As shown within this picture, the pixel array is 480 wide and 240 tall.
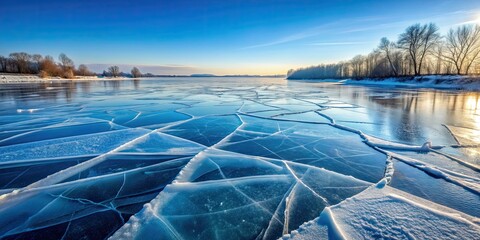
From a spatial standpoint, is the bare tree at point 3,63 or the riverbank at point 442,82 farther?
the bare tree at point 3,63

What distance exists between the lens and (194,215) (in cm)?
205

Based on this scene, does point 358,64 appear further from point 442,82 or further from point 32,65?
point 32,65

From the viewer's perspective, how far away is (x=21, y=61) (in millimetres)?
66812

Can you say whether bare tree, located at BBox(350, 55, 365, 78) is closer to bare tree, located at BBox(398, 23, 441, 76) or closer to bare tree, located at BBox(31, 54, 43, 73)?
bare tree, located at BBox(398, 23, 441, 76)

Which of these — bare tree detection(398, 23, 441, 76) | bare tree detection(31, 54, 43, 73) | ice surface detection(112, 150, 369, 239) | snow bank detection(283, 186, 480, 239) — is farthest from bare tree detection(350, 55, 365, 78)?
bare tree detection(31, 54, 43, 73)

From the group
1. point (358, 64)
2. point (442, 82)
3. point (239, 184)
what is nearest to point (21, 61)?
point (239, 184)

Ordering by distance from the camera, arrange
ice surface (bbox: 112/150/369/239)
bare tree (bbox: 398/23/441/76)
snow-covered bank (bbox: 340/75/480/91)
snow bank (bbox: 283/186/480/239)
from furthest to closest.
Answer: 1. bare tree (bbox: 398/23/441/76)
2. snow-covered bank (bbox: 340/75/480/91)
3. ice surface (bbox: 112/150/369/239)
4. snow bank (bbox: 283/186/480/239)

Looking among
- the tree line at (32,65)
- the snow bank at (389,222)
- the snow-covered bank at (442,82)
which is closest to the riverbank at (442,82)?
the snow-covered bank at (442,82)

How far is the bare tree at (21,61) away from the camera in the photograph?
2640 inches

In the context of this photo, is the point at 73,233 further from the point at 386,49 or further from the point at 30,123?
the point at 386,49

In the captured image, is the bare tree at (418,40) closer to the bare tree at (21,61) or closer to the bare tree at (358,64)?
the bare tree at (358,64)

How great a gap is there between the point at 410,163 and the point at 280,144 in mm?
2043

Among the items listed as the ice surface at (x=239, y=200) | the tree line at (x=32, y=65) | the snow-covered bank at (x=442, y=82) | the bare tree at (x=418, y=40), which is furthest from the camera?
the tree line at (x=32, y=65)

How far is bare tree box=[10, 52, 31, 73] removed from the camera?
220 ft
